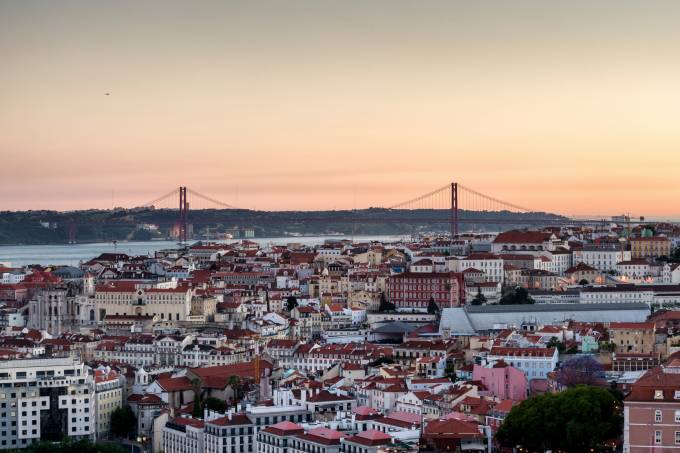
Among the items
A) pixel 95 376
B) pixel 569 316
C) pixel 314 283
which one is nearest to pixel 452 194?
pixel 314 283

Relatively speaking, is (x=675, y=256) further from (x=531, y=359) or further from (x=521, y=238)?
(x=531, y=359)

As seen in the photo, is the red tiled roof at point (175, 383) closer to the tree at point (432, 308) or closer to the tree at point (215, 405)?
the tree at point (215, 405)

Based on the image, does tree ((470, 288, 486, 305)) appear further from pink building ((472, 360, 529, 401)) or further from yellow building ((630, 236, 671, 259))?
pink building ((472, 360, 529, 401))

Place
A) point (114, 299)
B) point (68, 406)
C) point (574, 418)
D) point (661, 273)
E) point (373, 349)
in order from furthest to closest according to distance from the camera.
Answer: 1. point (661, 273)
2. point (114, 299)
3. point (373, 349)
4. point (68, 406)
5. point (574, 418)

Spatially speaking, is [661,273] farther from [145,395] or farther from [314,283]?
[145,395]

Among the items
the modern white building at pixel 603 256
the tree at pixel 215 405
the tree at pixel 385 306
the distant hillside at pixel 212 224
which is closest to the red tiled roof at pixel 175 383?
the tree at pixel 215 405

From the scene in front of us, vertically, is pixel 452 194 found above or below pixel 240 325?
above

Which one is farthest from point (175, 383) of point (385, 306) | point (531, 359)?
point (385, 306)
